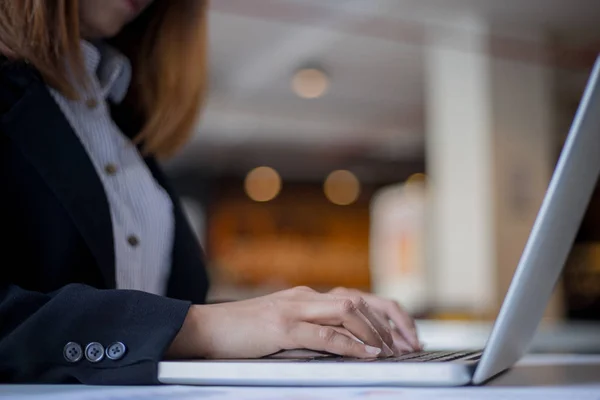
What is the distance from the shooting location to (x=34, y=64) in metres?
0.87

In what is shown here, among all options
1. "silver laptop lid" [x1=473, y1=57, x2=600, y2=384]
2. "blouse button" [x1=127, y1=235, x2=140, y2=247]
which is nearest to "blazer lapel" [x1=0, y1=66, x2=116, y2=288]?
"blouse button" [x1=127, y1=235, x2=140, y2=247]

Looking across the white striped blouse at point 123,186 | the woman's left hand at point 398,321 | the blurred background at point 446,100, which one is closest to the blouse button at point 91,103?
the white striped blouse at point 123,186

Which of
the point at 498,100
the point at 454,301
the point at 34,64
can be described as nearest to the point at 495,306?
the point at 454,301

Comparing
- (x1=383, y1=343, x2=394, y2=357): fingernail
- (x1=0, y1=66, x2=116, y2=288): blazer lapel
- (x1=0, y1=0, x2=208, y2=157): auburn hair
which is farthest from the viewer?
(x1=0, y1=0, x2=208, y2=157): auburn hair

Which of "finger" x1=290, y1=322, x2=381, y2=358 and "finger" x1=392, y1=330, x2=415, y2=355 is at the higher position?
"finger" x1=290, y1=322, x2=381, y2=358

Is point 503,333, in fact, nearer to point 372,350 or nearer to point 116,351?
point 372,350

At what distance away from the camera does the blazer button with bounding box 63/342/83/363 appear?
2.00ft

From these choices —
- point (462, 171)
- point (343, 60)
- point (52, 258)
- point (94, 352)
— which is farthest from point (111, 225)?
point (343, 60)

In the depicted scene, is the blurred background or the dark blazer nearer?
the dark blazer

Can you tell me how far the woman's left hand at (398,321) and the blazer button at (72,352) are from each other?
0.34 m

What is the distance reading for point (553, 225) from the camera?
1.72 feet

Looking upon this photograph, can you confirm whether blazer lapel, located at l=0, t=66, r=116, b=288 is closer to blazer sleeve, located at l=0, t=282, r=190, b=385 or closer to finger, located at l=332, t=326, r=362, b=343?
blazer sleeve, located at l=0, t=282, r=190, b=385

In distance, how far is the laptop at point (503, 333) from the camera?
1.65 ft

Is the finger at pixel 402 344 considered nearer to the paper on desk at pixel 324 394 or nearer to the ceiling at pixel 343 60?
the paper on desk at pixel 324 394
